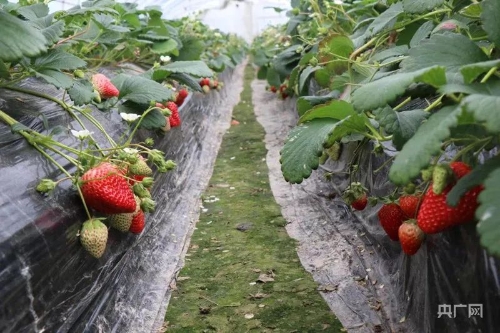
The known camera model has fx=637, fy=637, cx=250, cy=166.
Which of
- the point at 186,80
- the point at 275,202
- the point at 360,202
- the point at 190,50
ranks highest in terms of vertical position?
the point at 186,80

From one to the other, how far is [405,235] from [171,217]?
1.49 m

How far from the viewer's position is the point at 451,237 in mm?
1393

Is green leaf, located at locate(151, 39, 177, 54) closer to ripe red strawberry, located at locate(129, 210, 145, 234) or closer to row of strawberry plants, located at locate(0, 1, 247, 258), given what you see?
row of strawberry plants, located at locate(0, 1, 247, 258)

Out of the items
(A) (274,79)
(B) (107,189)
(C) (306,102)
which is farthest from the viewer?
(A) (274,79)

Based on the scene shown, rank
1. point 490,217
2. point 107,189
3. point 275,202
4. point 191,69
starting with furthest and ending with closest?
point 275,202 < point 191,69 < point 107,189 < point 490,217

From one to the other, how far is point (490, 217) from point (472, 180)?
210 mm

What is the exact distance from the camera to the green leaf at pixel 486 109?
2.98 feet

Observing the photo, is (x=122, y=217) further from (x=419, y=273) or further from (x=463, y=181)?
(x=463, y=181)

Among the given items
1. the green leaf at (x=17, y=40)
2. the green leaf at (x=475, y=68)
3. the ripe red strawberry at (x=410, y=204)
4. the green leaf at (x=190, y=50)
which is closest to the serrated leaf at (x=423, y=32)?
the ripe red strawberry at (x=410, y=204)

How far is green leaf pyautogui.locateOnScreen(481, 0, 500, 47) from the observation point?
121 centimetres

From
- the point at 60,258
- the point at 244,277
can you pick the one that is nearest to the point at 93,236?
the point at 60,258

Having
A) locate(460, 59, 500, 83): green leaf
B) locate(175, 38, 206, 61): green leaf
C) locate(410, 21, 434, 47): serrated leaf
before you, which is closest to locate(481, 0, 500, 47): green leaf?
locate(460, 59, 500, 83): green leaf

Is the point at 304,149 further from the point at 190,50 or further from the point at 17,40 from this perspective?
the point at 190,50

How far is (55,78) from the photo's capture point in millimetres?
1786
